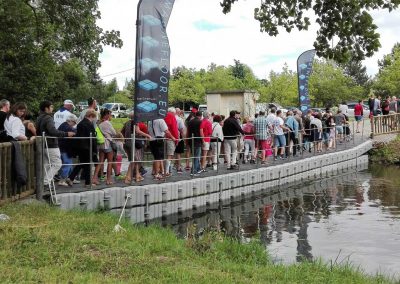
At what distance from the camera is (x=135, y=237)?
8688mm

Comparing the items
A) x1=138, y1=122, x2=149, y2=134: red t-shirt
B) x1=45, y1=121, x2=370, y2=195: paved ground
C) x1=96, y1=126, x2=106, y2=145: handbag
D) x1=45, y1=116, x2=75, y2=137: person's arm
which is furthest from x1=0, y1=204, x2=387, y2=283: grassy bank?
x1=138, y1=122, x2=149, y2=134: red t-shirt

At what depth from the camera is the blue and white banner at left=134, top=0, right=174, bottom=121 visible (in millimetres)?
13016

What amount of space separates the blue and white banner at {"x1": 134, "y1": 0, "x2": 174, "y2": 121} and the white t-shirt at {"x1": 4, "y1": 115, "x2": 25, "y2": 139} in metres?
2.93

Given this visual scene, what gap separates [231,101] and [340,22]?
23557mm

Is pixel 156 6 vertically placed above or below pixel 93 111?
above

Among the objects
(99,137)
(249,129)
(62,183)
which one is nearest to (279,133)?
(249,129)

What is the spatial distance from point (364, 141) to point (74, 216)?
23.5m

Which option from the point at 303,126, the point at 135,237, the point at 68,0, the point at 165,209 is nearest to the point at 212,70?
the point at 303,126

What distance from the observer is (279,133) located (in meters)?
20.8

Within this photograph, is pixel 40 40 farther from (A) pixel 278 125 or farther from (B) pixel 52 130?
(B) pixel 52 130

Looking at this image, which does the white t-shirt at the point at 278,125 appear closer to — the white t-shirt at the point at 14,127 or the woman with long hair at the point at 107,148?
the woman with long hair at the point at 107,148

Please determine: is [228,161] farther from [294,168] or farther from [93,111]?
[93,111]

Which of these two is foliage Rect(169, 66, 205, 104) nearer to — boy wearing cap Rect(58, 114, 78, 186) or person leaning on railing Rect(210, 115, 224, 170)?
person leaning on railing Rect(210, 115, 224, 170)

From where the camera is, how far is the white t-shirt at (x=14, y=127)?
10.7 meters
